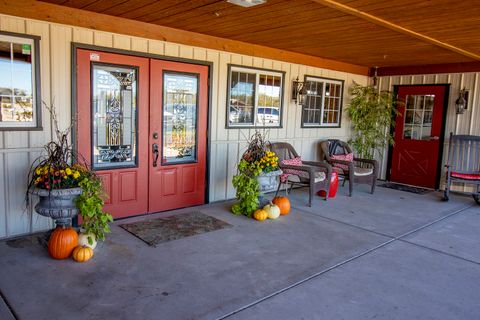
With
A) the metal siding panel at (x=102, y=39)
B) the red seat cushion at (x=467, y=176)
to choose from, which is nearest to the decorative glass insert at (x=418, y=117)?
the red seat cushion at (x=467, y=176)

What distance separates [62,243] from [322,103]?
5.23m

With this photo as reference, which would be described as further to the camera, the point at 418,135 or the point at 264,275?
the point at 418,135

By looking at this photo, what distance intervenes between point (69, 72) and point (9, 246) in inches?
71.6

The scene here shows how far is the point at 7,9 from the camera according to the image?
3.61 metres

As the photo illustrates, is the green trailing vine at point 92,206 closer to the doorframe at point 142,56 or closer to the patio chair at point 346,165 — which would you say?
the doorframe at point 142,56

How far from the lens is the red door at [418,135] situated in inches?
284

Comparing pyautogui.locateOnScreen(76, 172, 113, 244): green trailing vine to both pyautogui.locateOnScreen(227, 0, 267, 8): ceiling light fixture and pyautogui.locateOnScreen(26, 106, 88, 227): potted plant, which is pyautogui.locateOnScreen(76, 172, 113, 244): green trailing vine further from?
pyautogui.locateOnScreen(227, 0, 267, 8): ceiling light fixture


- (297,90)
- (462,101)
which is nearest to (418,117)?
(462,101)

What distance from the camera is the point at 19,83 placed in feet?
12.5

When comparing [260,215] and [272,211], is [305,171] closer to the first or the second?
[272,211]


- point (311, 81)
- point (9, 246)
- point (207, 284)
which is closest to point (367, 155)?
point (311, 81)

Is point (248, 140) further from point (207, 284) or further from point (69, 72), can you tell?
point (207, 284)

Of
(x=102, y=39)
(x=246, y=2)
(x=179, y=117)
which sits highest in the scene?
(x=246, y=2)

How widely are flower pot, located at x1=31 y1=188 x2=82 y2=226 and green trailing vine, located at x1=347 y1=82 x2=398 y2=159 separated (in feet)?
18.6
